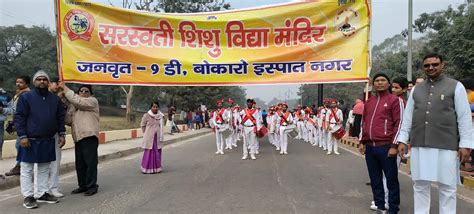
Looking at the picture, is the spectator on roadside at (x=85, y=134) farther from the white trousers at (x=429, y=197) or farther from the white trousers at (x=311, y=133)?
the white trousers at (x=311, y=133)

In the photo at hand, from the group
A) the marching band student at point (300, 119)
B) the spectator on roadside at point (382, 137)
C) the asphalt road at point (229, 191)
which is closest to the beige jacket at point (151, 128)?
the asphalt road at point (229, 191)

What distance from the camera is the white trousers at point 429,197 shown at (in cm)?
439

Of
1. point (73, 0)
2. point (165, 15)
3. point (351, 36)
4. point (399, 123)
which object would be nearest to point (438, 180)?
point (399, 123)

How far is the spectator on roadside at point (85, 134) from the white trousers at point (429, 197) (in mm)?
4891

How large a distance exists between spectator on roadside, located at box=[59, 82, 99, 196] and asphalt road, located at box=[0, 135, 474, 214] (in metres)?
0.29

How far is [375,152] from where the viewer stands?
17.6 ft

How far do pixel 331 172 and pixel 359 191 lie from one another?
2329 millimetres

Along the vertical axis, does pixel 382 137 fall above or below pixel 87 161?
above

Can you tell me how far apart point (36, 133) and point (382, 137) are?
4732 millimetres

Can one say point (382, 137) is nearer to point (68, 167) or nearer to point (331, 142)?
point (68, 167)

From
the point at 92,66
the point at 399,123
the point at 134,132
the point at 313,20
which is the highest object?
the point at 313,20

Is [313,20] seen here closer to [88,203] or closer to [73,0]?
[73,0]

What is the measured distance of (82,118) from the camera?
682 centimetres

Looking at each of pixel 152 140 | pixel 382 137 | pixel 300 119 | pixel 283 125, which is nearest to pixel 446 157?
pixel 382 137
